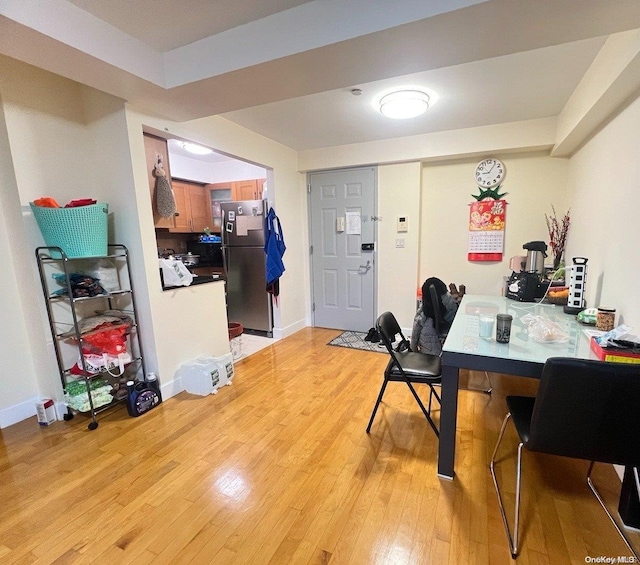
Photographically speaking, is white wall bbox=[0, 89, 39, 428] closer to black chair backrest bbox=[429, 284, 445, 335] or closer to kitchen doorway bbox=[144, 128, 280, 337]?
kitchen doorway bbox=[144, 128, 280, 337]

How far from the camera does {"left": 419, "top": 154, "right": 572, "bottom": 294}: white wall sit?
334cm

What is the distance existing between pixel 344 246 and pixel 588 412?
3239 mm

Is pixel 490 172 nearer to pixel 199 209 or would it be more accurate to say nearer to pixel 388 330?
pixel 388 330

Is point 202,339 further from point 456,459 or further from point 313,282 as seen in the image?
point 456,459

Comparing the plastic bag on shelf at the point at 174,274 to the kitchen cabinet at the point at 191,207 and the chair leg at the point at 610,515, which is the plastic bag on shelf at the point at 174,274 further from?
the chair leg at the point at 610,515

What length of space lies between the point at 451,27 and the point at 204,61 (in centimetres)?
134

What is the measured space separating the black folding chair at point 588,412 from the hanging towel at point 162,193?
2668 millimetres

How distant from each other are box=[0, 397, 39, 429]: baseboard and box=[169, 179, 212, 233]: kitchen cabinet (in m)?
2.46

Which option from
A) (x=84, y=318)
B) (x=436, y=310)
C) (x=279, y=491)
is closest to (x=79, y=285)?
(x=84, y=318)

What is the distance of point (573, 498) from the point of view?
1.51 metres

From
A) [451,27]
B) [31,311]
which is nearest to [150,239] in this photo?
[31,311]

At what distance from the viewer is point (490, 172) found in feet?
11.5

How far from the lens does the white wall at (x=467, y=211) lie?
3.34 meters

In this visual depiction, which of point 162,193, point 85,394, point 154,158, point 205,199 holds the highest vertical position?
point 154,158
